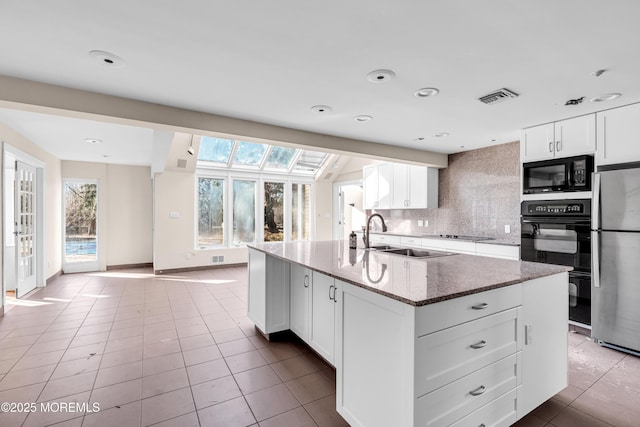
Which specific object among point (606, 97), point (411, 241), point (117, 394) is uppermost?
point (606, 97)

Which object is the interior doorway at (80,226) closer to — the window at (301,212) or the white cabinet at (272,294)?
the window at (301,212)

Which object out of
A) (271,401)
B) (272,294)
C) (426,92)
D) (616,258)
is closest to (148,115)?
(272,294)

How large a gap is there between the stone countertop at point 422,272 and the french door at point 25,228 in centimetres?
438

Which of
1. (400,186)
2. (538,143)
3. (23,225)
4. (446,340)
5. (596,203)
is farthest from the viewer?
(400,186)

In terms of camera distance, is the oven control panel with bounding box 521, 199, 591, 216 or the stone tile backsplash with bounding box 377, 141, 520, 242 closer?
the oven control panel with bounding box 521, 199, 591, 216

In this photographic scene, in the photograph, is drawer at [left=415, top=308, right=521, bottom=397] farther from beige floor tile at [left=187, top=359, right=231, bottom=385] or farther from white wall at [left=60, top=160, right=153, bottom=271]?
white wall at [left=60, top=160, right=153, bottom=271]

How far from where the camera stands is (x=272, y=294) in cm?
293

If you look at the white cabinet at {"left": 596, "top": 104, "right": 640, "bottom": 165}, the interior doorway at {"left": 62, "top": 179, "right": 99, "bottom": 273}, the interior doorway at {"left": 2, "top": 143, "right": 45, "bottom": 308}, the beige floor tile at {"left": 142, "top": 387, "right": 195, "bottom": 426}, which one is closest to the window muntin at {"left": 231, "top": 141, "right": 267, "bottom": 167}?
the interior doorway at {"left": 62, "top": 179, "right": 99, "bottom": 273}

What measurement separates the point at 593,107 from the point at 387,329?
3053 millimetres

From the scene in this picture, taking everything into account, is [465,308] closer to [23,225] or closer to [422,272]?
[422,272]

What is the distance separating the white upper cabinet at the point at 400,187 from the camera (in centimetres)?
525

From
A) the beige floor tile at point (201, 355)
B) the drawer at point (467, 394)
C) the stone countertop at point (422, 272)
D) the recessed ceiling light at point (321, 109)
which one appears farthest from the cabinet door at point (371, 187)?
the drawer at point (467, 394)

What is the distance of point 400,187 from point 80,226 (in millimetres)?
6650

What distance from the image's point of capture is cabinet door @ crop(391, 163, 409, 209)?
5.55 m
